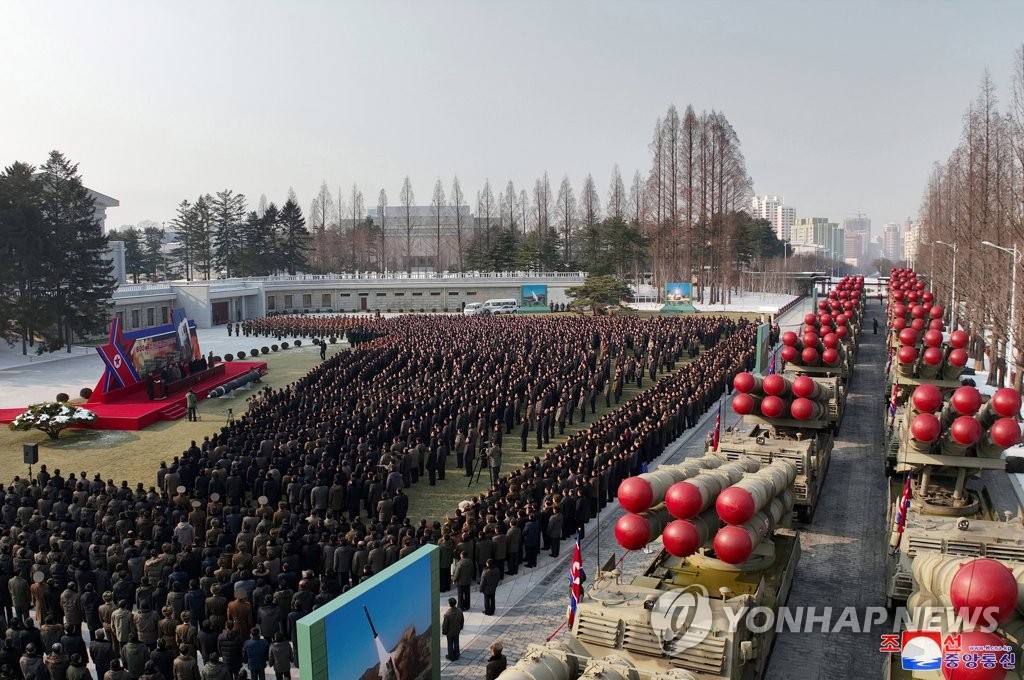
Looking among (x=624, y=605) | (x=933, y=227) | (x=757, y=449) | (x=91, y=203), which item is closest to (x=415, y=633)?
(x=624, y=605)

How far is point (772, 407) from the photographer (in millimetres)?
14477

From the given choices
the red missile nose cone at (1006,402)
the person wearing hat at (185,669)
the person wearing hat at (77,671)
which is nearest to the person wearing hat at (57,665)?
the person wearing hat at (77,671)

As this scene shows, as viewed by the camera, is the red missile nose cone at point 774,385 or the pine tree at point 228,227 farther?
the pine tree at point 228,227

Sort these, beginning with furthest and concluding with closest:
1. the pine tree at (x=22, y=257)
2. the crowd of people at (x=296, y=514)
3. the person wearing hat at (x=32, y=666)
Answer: the pine tree at (x=22, y=257) < the crowd of people at (x=296, y=514) < the person wearing hat at (x=32, y=666)

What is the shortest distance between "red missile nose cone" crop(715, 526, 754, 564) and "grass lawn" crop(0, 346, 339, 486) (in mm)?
13872

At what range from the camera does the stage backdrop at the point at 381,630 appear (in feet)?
21.7

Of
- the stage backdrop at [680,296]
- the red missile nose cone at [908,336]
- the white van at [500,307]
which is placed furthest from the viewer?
the white van at [500,307]

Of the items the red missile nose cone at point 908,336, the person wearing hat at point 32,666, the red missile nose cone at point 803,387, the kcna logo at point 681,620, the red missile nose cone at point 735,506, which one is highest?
the red missile nose cone at point 908,336

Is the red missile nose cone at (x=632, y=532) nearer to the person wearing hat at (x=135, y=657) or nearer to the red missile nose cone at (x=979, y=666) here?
the red missile nose cone at (x=979, y=666)

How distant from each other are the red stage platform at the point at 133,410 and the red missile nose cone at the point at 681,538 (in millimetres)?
18781

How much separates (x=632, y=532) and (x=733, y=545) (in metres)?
1.11

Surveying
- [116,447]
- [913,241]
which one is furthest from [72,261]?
[913,241]

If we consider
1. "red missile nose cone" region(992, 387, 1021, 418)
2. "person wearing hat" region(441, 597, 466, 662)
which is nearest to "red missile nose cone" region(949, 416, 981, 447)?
"red missile nose cone" region(992, 387, 1021, 418)

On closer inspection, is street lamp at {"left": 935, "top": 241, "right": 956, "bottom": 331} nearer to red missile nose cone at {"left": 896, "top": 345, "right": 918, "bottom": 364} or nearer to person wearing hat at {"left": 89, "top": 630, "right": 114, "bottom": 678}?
red missile nose cone at {"left": 896, "top": 345, "right": 918, "bottom": 364}
